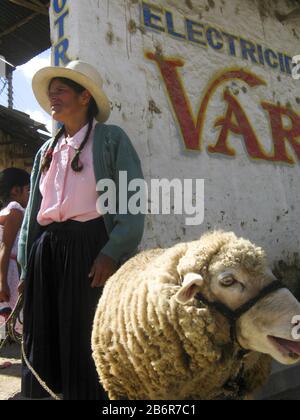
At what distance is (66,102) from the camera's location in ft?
7.79

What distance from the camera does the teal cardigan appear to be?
2.09 m

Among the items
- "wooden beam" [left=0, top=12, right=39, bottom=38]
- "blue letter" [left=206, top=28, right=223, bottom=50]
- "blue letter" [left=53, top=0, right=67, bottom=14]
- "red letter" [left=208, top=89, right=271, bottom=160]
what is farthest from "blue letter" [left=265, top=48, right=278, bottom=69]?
Result: "wooden beam" [left=0, top=12, right=39, bottom=38]

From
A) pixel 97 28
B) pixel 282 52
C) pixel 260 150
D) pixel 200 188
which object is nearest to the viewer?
pixel 97 28

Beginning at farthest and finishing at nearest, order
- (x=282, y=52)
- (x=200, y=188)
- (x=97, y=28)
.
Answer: (x=282, y=52), (x=200, y=188), (x=97, y=28)

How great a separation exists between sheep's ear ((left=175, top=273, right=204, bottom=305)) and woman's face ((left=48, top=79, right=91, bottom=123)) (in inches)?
49.1

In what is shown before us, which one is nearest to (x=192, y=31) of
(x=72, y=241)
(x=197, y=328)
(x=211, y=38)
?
(x=211, y=38)

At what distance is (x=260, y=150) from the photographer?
456 cm

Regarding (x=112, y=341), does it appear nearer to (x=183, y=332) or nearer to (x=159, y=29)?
(x=183, y=332)

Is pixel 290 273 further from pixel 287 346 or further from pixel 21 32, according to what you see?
pixel 21 32

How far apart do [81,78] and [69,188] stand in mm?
624

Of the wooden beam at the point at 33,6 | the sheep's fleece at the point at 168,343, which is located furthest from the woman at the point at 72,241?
the wooden beam at the point at 33,6

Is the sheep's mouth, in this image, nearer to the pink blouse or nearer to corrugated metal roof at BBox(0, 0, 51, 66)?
the pink blouse

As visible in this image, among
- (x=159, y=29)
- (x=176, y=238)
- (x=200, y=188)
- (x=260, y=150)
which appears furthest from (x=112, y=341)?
(x=260, y=150)
